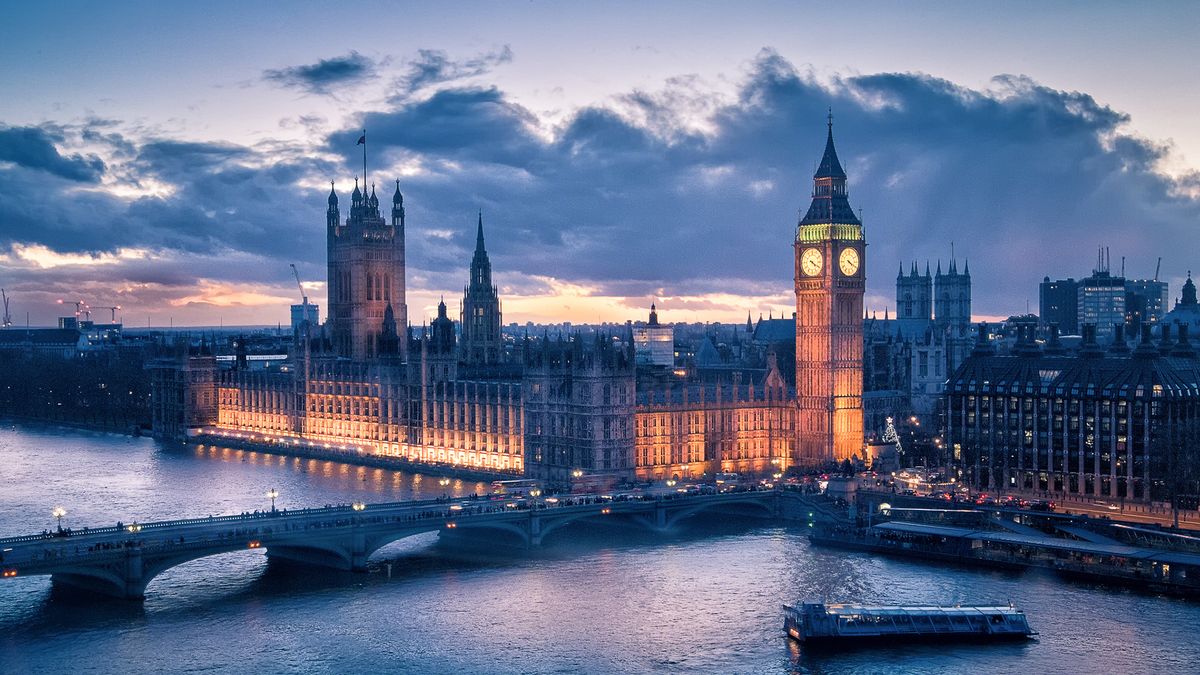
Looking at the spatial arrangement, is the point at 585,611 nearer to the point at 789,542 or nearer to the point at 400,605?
the point at 400,605

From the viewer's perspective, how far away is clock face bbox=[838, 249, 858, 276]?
461 ft

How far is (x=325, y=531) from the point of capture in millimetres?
95625

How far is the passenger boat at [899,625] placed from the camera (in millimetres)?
81188

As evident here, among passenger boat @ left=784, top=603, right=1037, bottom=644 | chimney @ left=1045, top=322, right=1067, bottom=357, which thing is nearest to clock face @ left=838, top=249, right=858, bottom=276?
chimney @ left=1045, top=322, right=1067, bottom=357

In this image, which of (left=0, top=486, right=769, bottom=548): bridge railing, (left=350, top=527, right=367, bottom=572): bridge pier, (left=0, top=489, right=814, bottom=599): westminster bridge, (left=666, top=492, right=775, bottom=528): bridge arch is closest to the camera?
(left=0, top=489, right=814, bottom=599): westminster bridge

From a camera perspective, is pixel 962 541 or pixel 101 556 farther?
pixel 962 541

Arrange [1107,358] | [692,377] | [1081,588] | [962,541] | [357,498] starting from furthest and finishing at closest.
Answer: [692,377] < [357,498] < [1107,358] < [962,541] < [1081,588]

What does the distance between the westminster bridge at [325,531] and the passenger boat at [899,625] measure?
97.3 ft

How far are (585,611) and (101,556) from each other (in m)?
28.5

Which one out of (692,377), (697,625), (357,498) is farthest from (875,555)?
(692,377)

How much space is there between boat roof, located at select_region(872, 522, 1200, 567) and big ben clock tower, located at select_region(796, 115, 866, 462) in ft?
107

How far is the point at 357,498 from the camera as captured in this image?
430ft

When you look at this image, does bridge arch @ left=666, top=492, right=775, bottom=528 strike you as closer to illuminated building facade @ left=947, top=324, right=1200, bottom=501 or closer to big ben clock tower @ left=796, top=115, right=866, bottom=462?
illuminated building facade @ left=947, top=324, right=1200, bottom=501

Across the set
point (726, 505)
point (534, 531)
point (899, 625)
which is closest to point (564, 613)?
point (899, 625)
